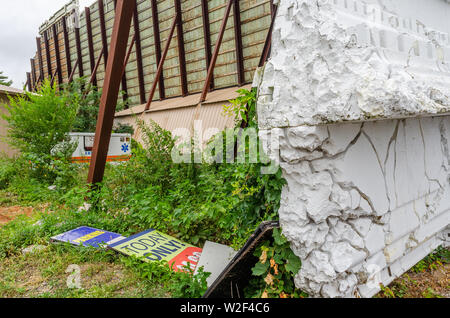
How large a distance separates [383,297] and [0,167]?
7.91 m

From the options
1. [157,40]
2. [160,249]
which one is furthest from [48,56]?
[160,249]

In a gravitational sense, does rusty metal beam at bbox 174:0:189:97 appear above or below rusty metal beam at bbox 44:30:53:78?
below

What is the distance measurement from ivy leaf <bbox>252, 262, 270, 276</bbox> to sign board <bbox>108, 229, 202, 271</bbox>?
2.62ft

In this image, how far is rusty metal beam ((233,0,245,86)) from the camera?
746 cm

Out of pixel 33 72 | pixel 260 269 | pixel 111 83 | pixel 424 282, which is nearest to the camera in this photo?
pixel 260 269

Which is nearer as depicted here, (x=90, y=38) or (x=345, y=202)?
(x=345, y=202)

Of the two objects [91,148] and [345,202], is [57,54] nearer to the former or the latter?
[91,148]

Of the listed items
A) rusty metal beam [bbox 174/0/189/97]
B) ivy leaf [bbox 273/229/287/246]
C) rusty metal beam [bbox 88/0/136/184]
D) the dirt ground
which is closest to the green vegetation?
ivy leaf [bbox 273/229/287/246]

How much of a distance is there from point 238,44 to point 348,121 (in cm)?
673

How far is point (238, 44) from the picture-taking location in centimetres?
754

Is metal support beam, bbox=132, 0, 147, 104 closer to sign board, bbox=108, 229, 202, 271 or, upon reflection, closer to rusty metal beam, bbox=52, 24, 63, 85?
rusty metal beam, bbox=52, 24, 63, 85

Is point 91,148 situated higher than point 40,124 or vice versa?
point 40,124

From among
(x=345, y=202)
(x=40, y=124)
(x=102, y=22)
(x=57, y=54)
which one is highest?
(x=102, y=22)
